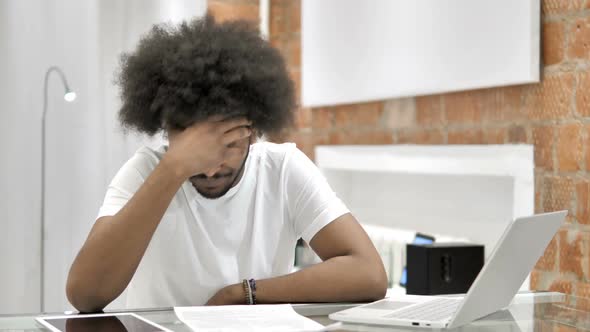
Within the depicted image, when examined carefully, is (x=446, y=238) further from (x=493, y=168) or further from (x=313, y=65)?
(x=313, y=65)

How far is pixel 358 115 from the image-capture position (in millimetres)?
3371

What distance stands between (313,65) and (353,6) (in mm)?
388

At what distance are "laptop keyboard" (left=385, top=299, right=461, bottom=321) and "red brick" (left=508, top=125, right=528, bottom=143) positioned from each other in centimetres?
137

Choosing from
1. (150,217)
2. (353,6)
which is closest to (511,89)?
(353,6)

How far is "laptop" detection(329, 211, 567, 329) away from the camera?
3.57 ft

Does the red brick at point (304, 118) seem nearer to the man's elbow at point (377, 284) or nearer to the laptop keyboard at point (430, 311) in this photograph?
the man's elbow at point (377, 284)

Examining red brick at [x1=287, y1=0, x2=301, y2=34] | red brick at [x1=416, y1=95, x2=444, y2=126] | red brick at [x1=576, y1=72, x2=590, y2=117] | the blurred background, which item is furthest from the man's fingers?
red brick at [x1=287, y1=0, x2=301, y2=34]

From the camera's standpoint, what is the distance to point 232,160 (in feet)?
5.34

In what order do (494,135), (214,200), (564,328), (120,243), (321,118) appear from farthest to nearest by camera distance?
(321,118) < (494,135) < (214,200) < (120,243) < (564,328)

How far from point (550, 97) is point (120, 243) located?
1529mm

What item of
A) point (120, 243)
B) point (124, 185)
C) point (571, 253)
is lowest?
point (571, 253)

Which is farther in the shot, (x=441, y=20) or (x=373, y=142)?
(x=373, y=142)

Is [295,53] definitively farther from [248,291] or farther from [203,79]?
[248,291]

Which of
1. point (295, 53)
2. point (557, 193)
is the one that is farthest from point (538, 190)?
point (295, 53)
